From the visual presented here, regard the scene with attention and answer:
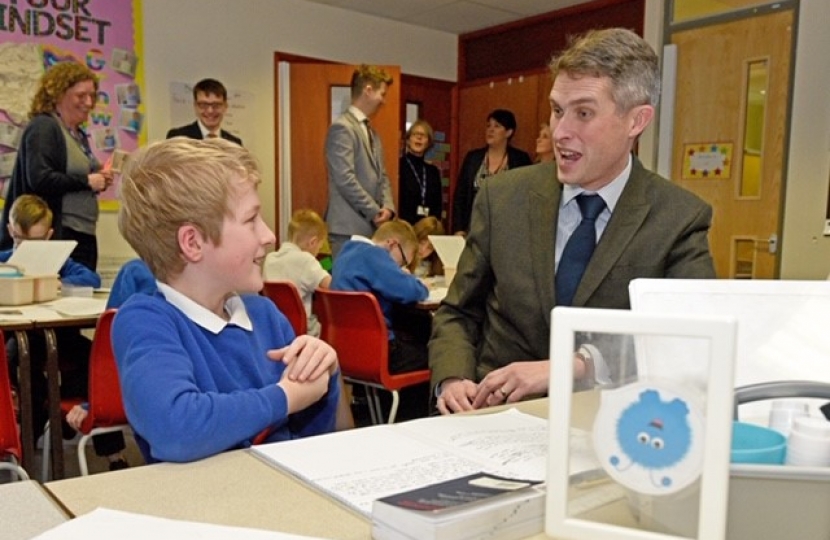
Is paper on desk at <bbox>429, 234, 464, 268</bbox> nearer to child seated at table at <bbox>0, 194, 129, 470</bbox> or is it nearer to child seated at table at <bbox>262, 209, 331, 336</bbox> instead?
child seated at table at <bbox>262, 209, 331, 336</bbox>

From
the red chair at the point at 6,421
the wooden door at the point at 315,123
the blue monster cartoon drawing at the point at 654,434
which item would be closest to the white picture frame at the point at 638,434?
the blue monster cartoon drawing at the point at 654,434

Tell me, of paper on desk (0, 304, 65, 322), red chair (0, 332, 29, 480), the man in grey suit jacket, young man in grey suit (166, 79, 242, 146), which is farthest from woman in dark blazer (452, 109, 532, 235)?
red chair (0, 332, 29, 480)

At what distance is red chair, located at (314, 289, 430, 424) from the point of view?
2844mm

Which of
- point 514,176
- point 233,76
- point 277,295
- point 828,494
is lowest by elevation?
point 277,295

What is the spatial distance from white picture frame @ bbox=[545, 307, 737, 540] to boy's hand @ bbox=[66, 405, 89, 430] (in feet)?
6.45

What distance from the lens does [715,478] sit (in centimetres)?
58

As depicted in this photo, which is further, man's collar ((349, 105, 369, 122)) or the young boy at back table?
man's collar ((349, 105, 369, 122))

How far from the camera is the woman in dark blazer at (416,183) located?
5820 mm

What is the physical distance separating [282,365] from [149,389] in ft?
1.13

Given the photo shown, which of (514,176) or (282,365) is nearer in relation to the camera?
(282,365)

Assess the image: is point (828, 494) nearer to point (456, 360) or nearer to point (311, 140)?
point (456, 360)

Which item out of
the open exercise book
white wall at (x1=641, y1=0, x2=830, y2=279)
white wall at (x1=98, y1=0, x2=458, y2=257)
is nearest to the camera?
the open exercise book

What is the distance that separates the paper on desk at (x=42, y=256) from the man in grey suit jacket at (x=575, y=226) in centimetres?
184

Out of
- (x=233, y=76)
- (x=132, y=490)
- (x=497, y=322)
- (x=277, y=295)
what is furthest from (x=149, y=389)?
(x=233, y=76)
